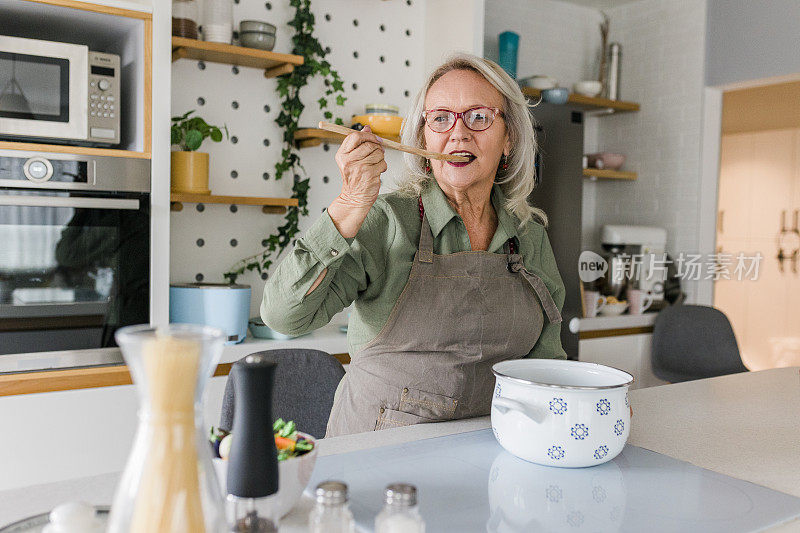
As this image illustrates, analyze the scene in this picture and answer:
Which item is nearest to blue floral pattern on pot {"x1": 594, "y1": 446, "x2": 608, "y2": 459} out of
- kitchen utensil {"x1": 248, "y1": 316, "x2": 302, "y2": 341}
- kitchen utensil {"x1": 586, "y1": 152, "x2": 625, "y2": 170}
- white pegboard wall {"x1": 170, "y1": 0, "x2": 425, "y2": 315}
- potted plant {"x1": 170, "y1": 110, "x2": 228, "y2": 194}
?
kitchen utensil {"x1": 248, "y1": 316, "x2": 302, "y2": 341}

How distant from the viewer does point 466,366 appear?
144 centimetres

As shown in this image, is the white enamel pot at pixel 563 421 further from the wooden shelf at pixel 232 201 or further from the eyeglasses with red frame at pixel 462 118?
the wooden shelf at pixel 232 201

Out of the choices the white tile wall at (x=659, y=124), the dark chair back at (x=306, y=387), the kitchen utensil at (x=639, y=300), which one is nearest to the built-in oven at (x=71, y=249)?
the dark chair back at (x=306, y=387)

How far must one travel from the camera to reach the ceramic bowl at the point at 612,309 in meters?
3.74

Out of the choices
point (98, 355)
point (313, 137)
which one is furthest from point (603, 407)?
point (313, 137)

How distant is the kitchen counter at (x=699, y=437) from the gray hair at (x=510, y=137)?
1.74 feet

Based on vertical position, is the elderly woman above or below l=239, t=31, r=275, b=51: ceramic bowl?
below

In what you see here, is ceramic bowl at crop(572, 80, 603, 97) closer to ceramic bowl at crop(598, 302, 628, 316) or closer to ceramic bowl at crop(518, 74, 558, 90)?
ceramic bowl at crop(518, 74, 558, 90)

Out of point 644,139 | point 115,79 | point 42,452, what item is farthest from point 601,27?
point 42,452

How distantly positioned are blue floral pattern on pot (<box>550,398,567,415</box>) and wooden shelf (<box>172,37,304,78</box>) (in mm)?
2054

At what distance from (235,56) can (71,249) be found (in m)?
0.98

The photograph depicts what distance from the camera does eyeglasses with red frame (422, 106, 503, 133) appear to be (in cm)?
156

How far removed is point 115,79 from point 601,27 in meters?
3.02

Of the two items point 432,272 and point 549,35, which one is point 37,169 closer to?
point 432,272
